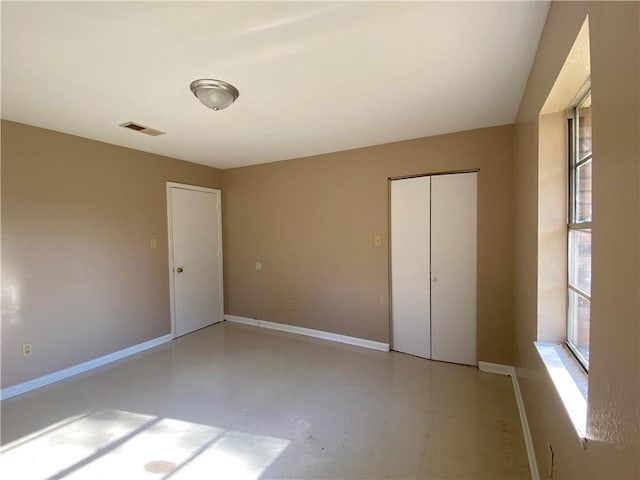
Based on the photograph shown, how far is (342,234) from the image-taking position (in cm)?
388

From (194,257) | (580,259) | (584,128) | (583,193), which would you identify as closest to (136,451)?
(194,257)

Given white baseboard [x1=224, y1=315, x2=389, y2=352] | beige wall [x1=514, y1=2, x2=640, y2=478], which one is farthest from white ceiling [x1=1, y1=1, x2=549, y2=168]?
white baseboard [x1=224, y1=315, x2=389, y2=352]

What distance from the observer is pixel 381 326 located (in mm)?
3662

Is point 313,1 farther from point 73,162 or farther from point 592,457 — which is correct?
point 73,162

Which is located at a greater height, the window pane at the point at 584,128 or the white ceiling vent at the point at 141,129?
the white ceiling vent at the point at 141,129

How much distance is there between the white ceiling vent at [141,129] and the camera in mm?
2825

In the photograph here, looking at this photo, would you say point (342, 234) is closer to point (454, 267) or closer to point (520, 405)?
point (454, 267)

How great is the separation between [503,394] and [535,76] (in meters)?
2.46

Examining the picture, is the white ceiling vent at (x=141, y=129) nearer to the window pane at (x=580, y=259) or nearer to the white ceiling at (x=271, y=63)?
the white ceiling at (x=271, y=63)

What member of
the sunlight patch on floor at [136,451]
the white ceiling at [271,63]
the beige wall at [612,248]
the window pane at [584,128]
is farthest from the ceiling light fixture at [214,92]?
the sunlight patch on floor at [136,451]

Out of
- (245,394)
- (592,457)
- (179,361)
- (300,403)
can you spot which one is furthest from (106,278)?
(592,457)

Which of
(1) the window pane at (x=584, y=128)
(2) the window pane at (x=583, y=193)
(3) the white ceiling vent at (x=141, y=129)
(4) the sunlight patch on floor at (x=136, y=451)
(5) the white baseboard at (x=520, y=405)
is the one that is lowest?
(4) the sunlight patch on floor at (x=136, y=451)

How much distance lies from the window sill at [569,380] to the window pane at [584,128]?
38.9 inches

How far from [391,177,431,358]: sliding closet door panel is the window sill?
1695 millimetres
